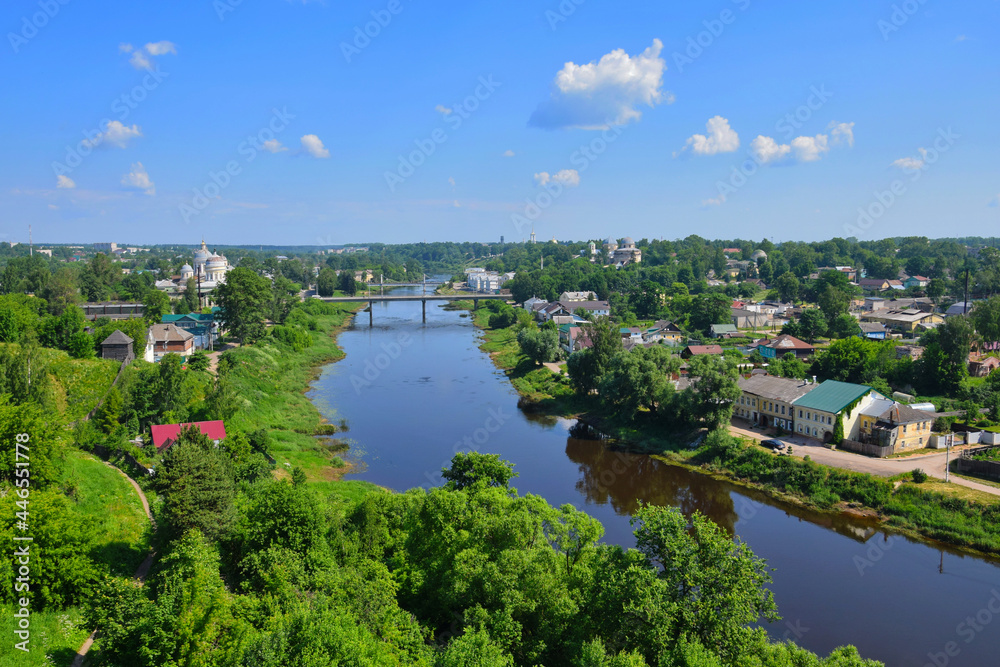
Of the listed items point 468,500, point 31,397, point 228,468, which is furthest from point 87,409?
point 468,500

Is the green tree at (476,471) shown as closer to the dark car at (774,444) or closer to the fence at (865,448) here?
the dark car at (774,444)

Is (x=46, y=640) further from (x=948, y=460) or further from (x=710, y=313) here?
(x=710, y=313)

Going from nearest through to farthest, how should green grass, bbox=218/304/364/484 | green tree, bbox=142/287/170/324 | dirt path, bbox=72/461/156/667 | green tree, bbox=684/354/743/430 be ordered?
dirt path, bbox=72/461/156/667, green grass, bbox=218/304/364/484, green tree, bbox=684/354/743/430, green tree, bbox=142/287/170/324

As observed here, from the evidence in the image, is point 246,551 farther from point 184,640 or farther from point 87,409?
point 87,409

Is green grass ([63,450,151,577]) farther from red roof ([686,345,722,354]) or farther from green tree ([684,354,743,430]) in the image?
red roof ([686,345,722,354])

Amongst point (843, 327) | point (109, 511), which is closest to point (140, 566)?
point (109, 511)

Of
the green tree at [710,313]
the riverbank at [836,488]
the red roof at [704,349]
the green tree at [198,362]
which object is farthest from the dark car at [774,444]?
the green tree at [710,313]

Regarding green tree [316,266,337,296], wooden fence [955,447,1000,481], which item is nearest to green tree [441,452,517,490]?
wooden fence [955,447,1000,481]
